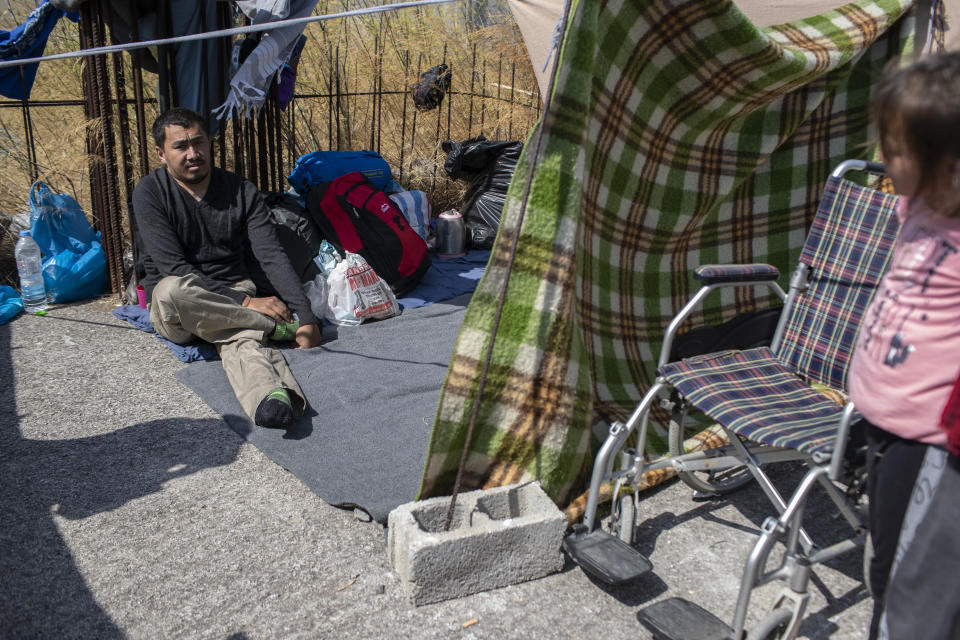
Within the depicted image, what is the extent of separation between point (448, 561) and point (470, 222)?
4563 millimetres

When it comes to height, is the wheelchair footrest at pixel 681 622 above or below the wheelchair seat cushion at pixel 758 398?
below

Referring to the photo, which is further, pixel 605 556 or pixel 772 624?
pixel 605 556

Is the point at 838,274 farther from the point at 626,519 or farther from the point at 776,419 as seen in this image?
the point at 626,519

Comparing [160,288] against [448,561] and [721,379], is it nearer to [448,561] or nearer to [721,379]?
[448,561]

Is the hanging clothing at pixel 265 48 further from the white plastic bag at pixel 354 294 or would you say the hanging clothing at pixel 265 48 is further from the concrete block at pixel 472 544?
the concrete block at pixel 472 544

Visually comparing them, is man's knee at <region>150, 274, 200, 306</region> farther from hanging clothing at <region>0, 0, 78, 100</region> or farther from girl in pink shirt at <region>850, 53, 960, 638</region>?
girl in pink shirt at <region>850, 53, 960, 638</region>

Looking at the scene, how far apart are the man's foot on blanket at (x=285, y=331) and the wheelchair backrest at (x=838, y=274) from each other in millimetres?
2619

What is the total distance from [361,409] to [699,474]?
159 cm

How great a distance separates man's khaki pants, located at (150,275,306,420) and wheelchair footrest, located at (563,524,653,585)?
1727 mm

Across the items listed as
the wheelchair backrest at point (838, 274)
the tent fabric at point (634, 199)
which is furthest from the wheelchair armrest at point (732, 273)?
the tent fabric at point (634, 199)

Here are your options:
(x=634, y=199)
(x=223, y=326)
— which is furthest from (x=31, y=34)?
(x=634, y=199)

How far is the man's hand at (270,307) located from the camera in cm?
417

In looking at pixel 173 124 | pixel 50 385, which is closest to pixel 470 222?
pixel 173 124

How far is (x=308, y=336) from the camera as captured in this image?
14.1ft
